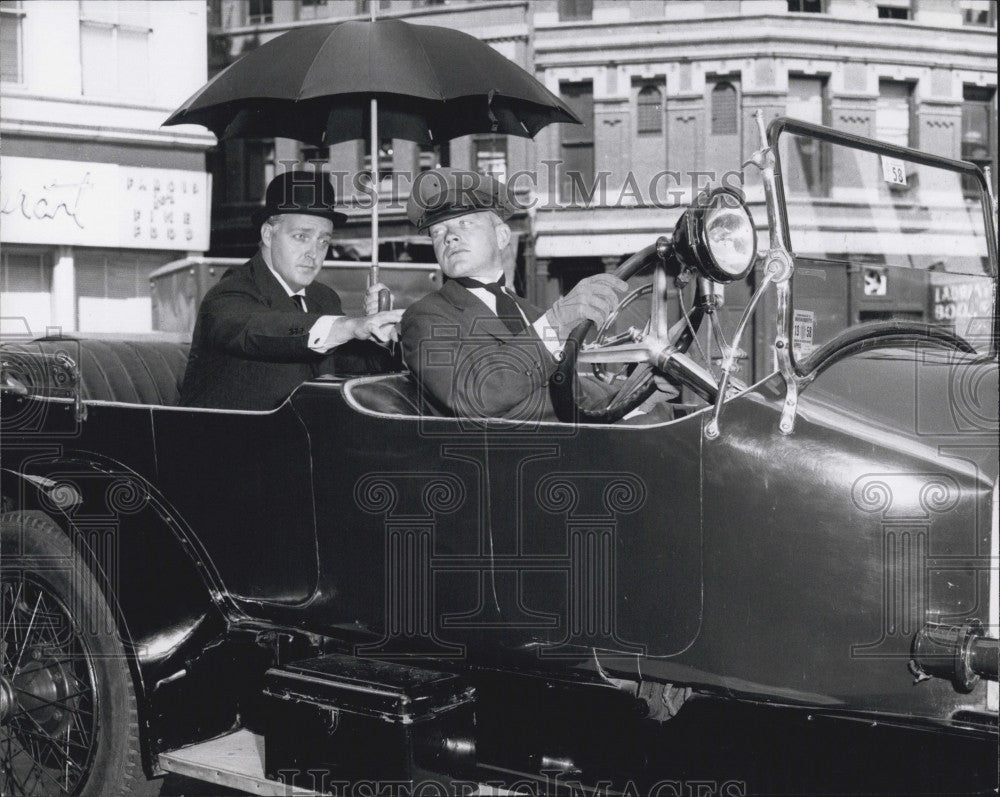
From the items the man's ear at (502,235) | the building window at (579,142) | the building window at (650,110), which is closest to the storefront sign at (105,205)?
the building window at (579,142)

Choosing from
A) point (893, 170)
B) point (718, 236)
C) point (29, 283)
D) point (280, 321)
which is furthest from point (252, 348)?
point (29, 283)

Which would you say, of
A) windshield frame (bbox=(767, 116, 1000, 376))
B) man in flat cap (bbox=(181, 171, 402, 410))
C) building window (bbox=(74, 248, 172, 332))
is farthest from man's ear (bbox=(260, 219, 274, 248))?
building window (bbox=(74, 248, 172, 332))

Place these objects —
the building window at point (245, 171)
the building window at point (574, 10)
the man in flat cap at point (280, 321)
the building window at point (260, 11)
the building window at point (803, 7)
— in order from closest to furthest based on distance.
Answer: the man in flat cap at point (280, 321) < the building window at point (574, 10) < the building window at point (803, 7) < the building window at point (260, 11) < the building window at point (245, 171)

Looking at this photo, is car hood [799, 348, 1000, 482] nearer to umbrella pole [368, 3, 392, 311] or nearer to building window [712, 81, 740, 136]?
umbrella pole [368, 3, 392, 311]

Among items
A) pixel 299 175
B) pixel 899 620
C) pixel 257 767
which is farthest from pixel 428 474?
pixel 299 175

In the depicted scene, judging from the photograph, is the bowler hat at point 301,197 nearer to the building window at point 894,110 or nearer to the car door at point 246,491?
the car door at point 246,491

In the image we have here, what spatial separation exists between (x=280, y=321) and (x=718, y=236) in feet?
3.90

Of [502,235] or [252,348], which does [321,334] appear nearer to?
[252,348]

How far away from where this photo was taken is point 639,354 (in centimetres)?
204

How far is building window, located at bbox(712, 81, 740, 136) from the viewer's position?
10.2 m

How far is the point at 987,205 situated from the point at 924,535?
1269mm

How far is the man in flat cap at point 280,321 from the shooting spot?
2537 millimetres

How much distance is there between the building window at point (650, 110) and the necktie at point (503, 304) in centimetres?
823

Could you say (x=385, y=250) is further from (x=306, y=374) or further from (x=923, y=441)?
(x=923, y=441)
